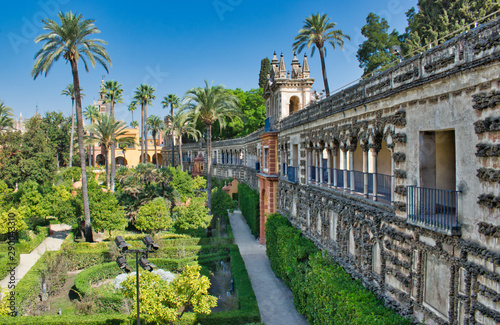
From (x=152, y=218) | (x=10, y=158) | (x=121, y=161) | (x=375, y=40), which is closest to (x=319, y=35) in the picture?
(x=375, y=40)

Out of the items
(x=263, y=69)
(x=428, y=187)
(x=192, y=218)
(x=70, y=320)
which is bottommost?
(x=70, y=320)

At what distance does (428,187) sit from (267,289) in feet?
43.1

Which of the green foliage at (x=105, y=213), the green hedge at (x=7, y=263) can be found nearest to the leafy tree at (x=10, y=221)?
the green hedge at (x=7, y=263)

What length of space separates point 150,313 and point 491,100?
455 inches

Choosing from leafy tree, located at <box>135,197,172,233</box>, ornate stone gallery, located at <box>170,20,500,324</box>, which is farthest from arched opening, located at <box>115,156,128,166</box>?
ornate stone gallery, located at <box>170,20,500,324</box>

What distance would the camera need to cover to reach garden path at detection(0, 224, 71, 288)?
21.9 metres

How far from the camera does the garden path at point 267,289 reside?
1623 cm

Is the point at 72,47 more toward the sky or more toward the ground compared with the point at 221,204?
more toward the sky

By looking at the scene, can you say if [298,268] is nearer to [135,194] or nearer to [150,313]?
[150,313]

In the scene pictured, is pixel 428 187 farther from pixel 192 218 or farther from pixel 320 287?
pixel 192 218

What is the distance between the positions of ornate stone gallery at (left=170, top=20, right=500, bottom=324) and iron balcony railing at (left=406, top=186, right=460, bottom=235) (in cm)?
3

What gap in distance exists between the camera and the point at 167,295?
12.7 m

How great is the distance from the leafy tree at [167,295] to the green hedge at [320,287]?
399cm

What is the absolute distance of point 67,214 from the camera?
2814 cm
